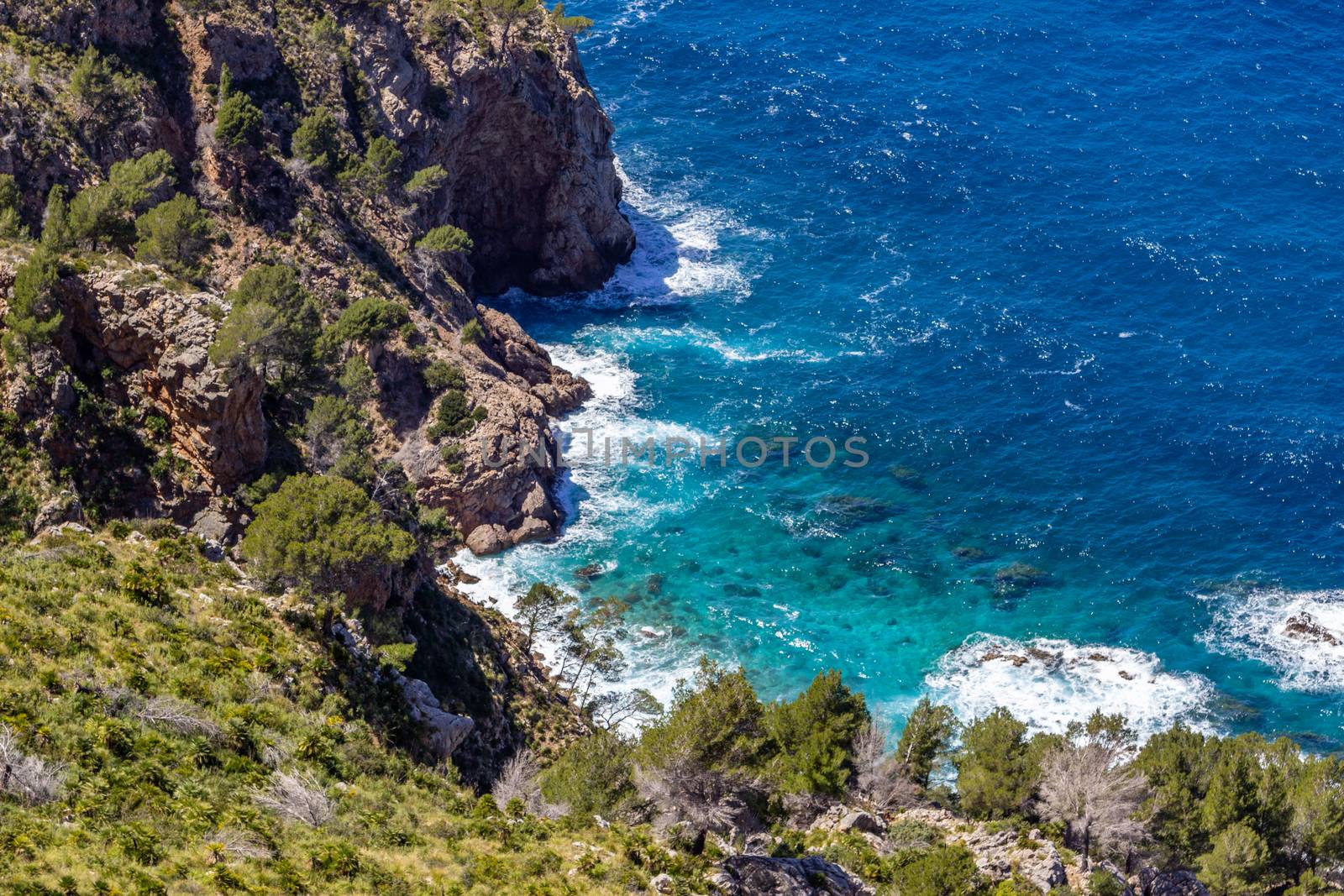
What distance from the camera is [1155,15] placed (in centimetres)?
15688

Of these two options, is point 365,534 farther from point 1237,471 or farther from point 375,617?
point 1237,471

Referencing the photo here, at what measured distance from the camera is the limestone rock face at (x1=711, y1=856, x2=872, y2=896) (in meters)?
50.8

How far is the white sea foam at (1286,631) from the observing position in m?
84.0

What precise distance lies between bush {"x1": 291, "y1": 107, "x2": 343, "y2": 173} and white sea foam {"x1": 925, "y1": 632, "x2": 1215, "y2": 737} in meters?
55.2

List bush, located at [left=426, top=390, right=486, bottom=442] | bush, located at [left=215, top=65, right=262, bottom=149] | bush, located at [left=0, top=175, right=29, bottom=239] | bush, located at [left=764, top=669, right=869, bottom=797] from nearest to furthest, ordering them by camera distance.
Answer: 1. bush, located at [left=764, top=669, right=869, bottom=797]
2. bush, located at [left=0, top=175, right=29, bottom=239]
3. bush, located at [left=426, top=390, right=486, bottom=442]
4. bush, located at [left=215, top=65, right=262, bottom=149]

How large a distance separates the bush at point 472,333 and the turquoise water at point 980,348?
33.3ft

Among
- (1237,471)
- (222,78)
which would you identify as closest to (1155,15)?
(1237,471)

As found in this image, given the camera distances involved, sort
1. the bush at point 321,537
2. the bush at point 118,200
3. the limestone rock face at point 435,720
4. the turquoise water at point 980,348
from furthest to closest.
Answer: the turquoise water at point 980,348 < the bush at point 118,200 < the bush at point 321,537 < the limestone rock face at point 435,720

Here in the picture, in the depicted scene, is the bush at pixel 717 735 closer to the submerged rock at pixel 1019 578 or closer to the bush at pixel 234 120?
the submerged rock at pixel 1019 578

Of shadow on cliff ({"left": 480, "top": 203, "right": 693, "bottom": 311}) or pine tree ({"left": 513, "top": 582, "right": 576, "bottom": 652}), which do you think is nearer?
pine tree ({"left": 513, "top": 582, "right": 576, "bottom": 652})

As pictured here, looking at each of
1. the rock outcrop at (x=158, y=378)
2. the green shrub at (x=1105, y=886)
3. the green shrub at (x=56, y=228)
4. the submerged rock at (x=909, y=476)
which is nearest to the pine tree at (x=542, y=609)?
the rock outcrop at (x=158, y=378)

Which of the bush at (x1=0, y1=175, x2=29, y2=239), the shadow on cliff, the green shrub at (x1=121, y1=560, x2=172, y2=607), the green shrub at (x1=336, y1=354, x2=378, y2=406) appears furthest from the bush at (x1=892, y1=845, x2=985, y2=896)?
the shadow on cliff

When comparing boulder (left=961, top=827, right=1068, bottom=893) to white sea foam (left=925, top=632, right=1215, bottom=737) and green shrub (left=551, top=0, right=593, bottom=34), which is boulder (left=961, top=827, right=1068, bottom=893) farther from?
green shrub (left=551, top=0, right=593, bottom=34)

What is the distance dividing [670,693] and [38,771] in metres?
44.7
